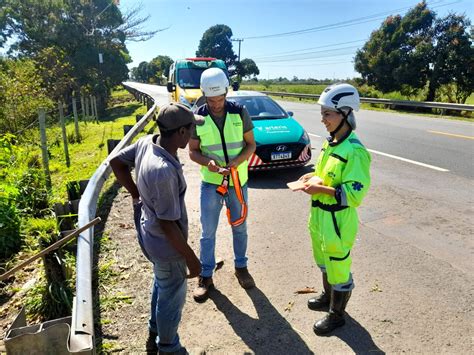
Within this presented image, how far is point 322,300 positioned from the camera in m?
3.24

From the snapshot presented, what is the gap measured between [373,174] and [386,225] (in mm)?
2547

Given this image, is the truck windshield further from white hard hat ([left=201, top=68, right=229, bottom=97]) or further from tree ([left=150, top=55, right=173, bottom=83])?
tree ([left=150, top=55, right=173, bottom=83])

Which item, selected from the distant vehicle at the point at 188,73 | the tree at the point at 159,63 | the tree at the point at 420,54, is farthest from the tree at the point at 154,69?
the distant vehicle at the point at 188,73

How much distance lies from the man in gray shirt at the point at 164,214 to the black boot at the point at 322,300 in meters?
1.20

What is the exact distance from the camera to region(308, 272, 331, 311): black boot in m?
3.22

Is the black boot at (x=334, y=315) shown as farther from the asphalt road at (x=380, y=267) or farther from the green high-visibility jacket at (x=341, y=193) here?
the green high-visibility jacket at (x=341, y=193)

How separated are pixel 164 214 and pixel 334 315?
1.70m

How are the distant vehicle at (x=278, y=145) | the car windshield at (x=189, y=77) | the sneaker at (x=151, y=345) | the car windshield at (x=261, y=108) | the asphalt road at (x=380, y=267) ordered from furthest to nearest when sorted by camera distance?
the car windshield at (x=189, y=77), the car windshield at (x=261, y=108), the distant vehicle at (x=278, y=145), the asphalt road at (x=380, y=267), the sneaker at (x=151, y=345)

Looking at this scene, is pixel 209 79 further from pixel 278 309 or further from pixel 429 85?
pixel 429 85

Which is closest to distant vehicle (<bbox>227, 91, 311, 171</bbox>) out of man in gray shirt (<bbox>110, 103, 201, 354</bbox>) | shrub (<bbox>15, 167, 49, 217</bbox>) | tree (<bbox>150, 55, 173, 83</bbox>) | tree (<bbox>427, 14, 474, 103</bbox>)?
shrub (<bbox>15, 167, 49, 217</bbox>)

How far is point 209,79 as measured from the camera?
3139mm

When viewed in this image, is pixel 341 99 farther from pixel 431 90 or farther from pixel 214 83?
pixel 431 90

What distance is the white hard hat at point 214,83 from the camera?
314 centimetres

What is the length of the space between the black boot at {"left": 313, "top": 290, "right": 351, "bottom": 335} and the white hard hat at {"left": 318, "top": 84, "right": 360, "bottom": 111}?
1443 millimetres
